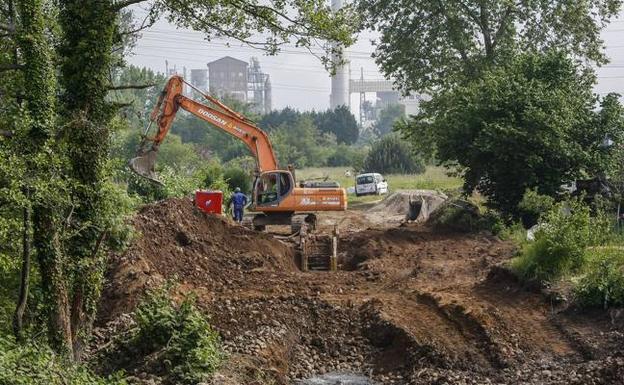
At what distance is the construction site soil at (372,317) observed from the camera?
46.9 feet

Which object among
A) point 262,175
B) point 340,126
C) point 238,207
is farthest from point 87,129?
point 340,126

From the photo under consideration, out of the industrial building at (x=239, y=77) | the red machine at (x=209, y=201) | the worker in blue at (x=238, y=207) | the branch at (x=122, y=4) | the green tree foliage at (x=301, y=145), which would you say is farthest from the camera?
the industrial building at (x=239, y=77)

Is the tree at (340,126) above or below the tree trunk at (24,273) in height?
above

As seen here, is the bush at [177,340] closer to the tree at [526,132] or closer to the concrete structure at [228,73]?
the tree at [526,132]

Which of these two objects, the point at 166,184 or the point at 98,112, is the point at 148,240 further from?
the point at 166,184

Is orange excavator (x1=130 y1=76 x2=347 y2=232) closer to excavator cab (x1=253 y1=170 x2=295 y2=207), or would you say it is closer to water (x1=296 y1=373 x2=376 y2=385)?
excavator cab (x1=253 y1=170 x2=295 y2=207)

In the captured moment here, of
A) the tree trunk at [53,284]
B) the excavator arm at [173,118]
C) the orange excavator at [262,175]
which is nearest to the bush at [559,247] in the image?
the tree trunk at [53,284]

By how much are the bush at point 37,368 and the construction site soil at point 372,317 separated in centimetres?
111

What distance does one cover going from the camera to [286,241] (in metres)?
25.9

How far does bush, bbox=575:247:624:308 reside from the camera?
16.1 meters

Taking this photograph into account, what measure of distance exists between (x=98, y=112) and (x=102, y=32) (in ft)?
4.10

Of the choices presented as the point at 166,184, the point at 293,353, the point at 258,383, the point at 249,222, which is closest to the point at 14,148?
the point at 258,383

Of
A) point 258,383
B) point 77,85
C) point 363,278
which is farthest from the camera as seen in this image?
point 363,278

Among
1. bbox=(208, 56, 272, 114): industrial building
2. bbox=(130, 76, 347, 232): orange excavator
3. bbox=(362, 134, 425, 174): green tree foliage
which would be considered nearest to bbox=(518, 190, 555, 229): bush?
bbox=(130, 76, 347, 232): orange excavator
